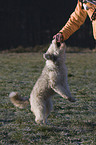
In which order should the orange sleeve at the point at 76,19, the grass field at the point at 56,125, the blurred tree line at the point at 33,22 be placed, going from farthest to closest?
the blurred tree line at the point at 33,22
the orange sleeve at the point at 76,19
the grass field at the point at 56,125

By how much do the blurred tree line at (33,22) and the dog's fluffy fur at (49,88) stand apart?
23.2 meters

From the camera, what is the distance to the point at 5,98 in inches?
254

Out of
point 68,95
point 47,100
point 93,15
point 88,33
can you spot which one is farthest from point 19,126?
point 88,33

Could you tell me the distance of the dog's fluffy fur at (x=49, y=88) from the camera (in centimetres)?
437

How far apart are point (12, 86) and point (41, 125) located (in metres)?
3.94

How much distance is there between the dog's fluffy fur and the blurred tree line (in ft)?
76.0

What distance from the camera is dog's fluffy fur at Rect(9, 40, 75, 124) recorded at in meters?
4.37

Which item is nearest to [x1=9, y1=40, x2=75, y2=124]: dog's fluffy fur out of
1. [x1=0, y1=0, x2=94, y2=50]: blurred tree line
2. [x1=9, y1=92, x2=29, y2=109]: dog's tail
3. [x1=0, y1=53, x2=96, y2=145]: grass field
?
[x1=9, y1=92, x2=29, y2=109]: dog's tail

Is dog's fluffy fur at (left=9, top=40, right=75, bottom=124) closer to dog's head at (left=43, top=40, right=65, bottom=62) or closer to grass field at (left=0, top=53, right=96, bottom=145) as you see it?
dog's head at (left=43, top=40, right=65, bottom=62)

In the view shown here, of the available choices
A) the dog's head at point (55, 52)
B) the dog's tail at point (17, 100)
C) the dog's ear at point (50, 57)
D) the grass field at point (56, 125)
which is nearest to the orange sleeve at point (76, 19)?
the dog's head at point (55, 52)

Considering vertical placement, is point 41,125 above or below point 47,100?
below

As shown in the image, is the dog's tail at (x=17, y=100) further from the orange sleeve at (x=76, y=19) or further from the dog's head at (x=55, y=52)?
the orange sleeve at (x=76, y=19)

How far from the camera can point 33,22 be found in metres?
29.0

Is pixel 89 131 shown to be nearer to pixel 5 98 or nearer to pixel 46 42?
pixel 5 98
